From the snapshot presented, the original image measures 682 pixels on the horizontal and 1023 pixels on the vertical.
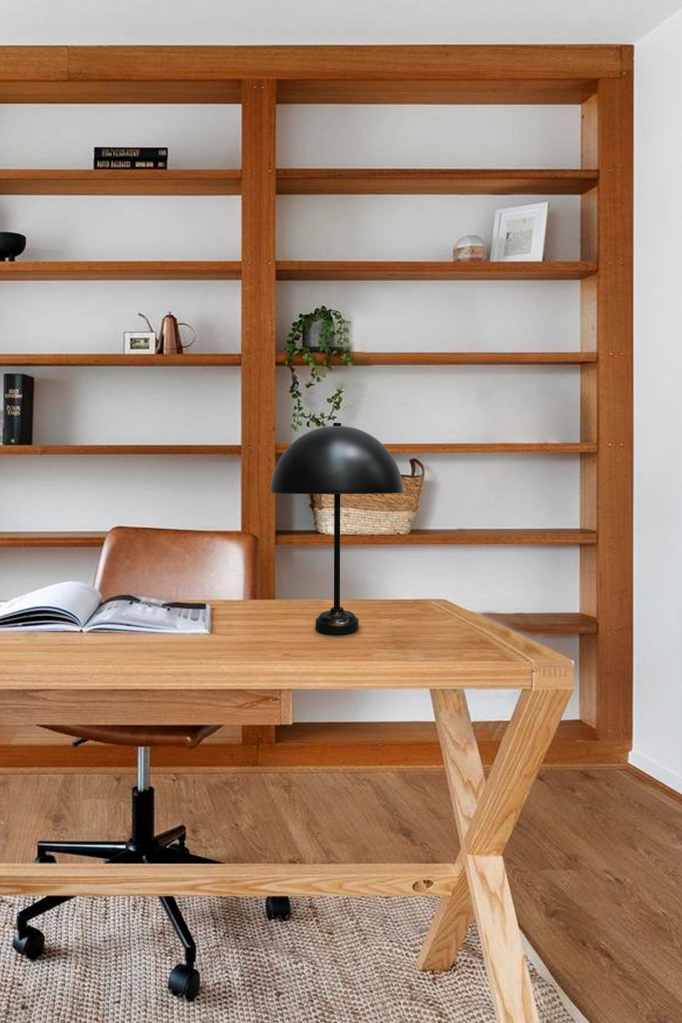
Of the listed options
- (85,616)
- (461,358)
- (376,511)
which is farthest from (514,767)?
(461,358)

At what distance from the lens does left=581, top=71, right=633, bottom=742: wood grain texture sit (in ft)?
10.8

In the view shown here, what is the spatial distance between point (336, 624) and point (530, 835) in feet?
4.43

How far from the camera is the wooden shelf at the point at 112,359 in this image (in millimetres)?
3189

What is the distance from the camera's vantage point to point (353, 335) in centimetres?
349

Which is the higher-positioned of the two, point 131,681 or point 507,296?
point 507,296

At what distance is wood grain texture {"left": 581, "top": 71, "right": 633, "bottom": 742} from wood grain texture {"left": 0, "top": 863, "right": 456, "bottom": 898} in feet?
6.36

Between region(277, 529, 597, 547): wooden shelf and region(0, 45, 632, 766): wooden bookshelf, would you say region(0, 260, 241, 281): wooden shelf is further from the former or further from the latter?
region(277, 529, 597, 547): wooden shelf

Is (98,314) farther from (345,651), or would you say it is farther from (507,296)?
(345,651)

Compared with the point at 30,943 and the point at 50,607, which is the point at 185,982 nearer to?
the point at 30,943

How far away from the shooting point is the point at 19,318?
3.45 m

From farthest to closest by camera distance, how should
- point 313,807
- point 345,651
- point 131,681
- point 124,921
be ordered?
point 313,807, point 124,921, point 345,651, point 131,681

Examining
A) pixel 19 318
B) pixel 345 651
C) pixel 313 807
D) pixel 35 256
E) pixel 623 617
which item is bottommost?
pixel 313 807

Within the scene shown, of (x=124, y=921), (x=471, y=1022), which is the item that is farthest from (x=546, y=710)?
→ (x=124, y=921)

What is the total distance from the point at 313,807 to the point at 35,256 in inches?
89.3
